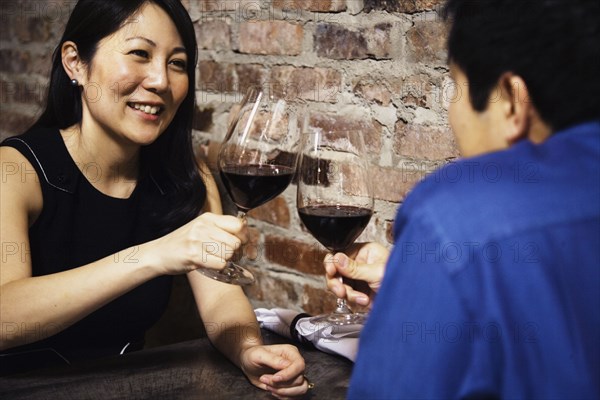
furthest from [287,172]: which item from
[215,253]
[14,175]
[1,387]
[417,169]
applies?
[14,175]

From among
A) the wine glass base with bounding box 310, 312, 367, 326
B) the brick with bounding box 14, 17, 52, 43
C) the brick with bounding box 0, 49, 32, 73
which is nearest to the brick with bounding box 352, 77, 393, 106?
the wine glass base with bounding box 310, 312, 367, 326

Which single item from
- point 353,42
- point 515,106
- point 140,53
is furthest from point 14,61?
point 515,106

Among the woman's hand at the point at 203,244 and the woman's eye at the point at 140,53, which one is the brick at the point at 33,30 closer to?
the woman's eye at the point at 140,53

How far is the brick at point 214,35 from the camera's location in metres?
1.78

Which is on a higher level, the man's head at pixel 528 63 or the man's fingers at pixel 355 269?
the man's head at pixel 528 63

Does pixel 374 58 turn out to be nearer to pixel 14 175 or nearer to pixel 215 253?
pixel 215 253

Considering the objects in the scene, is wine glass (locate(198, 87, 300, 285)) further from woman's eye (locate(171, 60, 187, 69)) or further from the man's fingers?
woman's eye (locate(171, 60, 187, 69))

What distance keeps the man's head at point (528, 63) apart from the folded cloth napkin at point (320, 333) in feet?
1.68

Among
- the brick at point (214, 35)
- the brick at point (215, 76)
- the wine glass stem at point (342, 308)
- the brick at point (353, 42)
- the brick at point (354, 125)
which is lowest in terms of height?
the wine glass stem at point (342, 308)

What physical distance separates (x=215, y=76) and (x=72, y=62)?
14.6 inches

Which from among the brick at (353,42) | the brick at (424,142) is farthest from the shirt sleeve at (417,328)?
the brick at (353,42)

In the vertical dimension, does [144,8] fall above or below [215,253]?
above

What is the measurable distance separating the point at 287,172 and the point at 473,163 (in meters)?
0.53

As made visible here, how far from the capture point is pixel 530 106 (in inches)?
26.6
